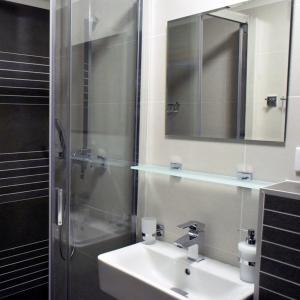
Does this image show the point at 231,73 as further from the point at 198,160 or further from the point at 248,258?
the point at 248,258

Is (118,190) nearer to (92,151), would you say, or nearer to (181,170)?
(92,151)

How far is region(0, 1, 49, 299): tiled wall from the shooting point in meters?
2.28

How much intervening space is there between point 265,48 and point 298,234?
73 centimetres

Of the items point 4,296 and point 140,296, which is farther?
point 4,296

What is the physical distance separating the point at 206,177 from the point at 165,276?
517mm

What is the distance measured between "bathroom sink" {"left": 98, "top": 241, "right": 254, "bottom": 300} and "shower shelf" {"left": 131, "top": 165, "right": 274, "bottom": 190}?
0.38m

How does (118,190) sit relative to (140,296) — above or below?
above

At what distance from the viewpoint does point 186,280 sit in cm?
155

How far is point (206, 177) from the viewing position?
1.54m

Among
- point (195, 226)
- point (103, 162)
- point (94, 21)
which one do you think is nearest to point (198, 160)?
point (195, 226)

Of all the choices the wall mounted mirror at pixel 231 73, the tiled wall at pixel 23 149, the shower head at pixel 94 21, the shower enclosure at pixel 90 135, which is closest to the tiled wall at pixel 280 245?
the wall mounted mirror at pixel 231 73

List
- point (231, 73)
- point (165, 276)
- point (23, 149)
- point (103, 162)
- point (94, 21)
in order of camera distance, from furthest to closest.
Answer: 1. point (23, 149)
2. point (103, 162)
3. point (94, 21)
4. point (165, 276)
5. point (231, 73)

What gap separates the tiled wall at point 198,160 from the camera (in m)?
1.35

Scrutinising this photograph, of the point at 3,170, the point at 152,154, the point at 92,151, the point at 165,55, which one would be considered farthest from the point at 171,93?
the point at 3,170
